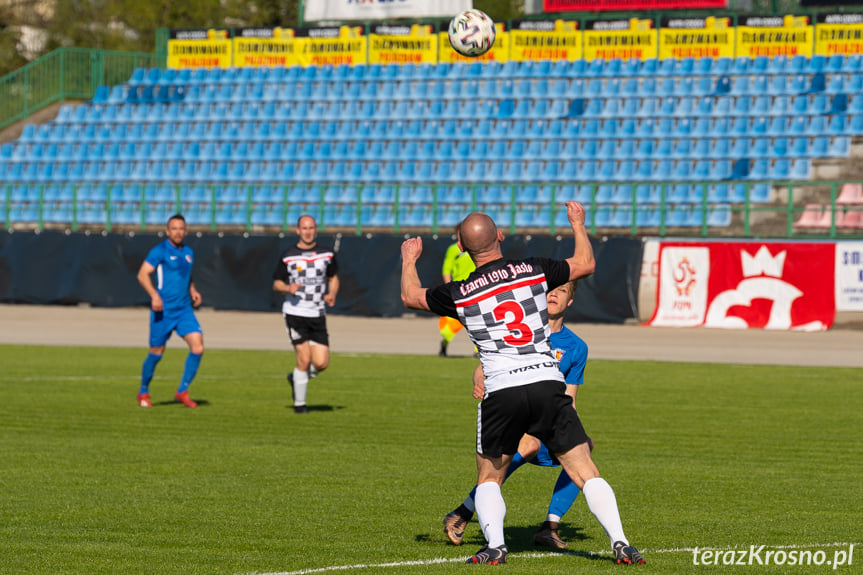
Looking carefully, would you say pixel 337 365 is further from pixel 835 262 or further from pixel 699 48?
pixel 699 48

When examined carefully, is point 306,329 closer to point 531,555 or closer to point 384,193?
point 531,555

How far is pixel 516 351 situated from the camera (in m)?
7.20

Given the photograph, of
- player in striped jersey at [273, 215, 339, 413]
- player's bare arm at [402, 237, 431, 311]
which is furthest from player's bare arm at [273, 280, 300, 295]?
player's bare arm at [402, 237, 431, 311]

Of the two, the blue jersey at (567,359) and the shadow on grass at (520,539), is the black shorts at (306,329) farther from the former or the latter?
the blue jersey at (567,359)

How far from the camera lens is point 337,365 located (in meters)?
21.1

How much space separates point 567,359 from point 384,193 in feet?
93.1

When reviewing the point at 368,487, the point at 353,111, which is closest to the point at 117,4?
the point at 353,111

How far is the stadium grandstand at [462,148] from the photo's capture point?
3319 cm

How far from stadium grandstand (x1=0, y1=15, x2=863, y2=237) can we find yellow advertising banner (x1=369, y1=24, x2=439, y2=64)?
0.88 m

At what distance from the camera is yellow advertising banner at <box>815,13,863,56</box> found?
3744cm

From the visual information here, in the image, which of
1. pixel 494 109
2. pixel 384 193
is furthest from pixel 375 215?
pixel 494 109

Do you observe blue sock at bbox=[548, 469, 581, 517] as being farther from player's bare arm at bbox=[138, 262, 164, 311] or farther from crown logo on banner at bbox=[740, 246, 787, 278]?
crown logo on banner at bbox=[740, 246, 787, 278]

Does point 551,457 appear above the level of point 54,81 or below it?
below

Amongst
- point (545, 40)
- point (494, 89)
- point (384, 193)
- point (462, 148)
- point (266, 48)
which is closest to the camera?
point (384, 193)
